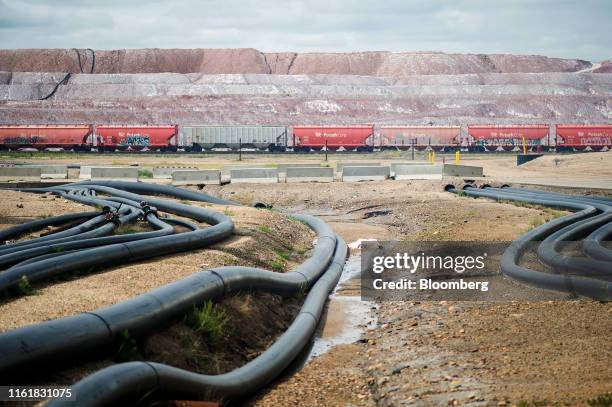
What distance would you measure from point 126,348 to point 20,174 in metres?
30.4

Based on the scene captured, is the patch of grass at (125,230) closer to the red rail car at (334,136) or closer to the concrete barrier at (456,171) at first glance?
the concrete barrier at (456,171)

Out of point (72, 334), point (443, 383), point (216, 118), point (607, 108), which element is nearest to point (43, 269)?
point (72, 334)

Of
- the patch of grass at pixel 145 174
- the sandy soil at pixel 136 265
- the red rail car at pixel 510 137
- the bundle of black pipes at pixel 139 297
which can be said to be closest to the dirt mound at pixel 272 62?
the red rail car at pixel 510 137

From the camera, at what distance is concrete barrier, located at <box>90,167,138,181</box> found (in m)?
36.7

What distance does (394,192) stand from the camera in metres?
33.0

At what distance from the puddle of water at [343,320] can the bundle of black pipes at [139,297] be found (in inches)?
12.9

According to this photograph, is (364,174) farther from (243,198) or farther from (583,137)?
(583,137)

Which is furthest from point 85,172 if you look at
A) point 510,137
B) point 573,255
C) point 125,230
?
point 510,137

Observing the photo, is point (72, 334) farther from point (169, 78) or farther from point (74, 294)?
point (169, 78)

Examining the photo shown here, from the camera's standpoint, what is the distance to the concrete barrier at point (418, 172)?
37.5 m

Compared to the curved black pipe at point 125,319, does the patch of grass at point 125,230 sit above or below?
below

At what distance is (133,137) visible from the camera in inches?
2820

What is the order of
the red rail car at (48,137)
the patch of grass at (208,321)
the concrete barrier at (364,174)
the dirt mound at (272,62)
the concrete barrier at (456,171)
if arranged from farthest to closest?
the dirt mound at (272,62) → the red rail car at (48,137) → the concrete barrier at (456,171) → the concrete barrier at (364,174) → the patch of grass at (208,321)

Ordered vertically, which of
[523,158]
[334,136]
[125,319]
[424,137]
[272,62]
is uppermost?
[272,62]
